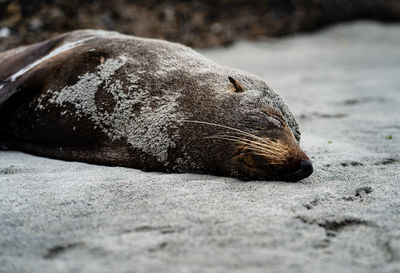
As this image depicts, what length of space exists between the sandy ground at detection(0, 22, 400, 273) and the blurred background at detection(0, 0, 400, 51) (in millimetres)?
4306

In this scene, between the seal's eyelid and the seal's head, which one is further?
the seal's eyelid

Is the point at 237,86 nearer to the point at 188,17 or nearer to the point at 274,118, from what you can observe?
the point at 274,118

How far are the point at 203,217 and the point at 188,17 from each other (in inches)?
277

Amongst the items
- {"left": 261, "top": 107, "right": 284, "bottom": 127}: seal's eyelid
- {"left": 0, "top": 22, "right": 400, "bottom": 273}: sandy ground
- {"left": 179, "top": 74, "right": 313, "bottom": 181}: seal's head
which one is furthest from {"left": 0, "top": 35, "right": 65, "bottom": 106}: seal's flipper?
{"left": 261, "top": 107, "right": 284, "bottom": 127}: seal's eyelid

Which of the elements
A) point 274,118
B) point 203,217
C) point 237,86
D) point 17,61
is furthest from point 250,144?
point 17,61

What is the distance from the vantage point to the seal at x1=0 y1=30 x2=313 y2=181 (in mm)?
2236

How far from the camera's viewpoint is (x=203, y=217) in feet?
5.50

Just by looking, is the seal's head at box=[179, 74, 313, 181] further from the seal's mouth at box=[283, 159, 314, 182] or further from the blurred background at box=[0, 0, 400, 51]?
the blurred background at box=[0, 0, 400, 51]

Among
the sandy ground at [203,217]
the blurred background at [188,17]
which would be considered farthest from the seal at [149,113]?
the blurred background at [188,17]

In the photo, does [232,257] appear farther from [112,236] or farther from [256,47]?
[256,47]

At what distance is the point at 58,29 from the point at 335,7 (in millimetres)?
7034

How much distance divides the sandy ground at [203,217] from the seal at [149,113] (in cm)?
12

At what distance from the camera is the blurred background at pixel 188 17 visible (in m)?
6.27

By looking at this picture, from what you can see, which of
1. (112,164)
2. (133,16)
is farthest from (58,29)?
(112,164)
